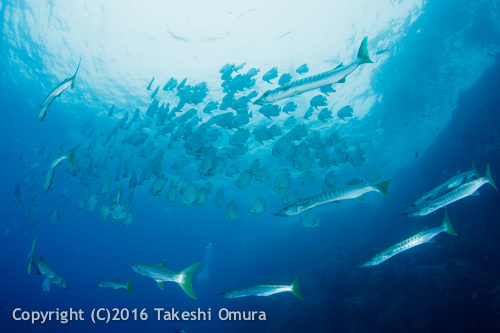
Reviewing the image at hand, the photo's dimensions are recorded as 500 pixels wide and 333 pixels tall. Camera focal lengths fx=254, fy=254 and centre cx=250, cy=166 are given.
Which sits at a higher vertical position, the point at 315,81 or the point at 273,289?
the point at 315,81

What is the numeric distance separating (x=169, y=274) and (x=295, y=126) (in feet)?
22.9

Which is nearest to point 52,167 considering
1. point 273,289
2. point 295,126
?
point 273,289

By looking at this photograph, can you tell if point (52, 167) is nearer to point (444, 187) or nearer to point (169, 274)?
point (169, 274)

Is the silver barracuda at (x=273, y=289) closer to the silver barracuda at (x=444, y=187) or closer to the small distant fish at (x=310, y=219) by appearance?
the silver barracuda at (x=444, y=187)

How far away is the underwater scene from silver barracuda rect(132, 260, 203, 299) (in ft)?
0.14

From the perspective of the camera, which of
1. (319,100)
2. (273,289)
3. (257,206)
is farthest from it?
(319,100)

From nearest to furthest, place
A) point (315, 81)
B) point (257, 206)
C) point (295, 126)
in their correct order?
point (315, 81) < point (257, 206) < point (295, 126)

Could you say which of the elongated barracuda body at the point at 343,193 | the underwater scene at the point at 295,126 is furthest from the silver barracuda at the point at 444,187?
the elongated barracuda body at the point at 343,193

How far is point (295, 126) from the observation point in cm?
1003

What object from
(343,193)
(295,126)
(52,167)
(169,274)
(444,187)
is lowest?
(169,274)

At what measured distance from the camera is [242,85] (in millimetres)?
9094

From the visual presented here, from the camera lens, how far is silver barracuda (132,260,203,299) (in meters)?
5.20

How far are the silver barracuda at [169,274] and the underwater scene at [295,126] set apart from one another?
42 mm

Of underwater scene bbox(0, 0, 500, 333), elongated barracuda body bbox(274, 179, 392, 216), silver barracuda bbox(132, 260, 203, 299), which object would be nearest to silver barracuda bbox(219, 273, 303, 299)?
underwater scene bbox(0, 0, 500, 333)
